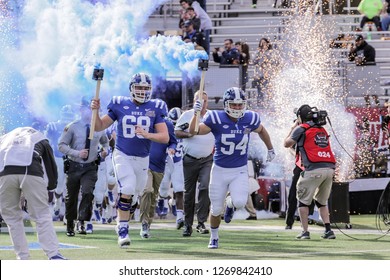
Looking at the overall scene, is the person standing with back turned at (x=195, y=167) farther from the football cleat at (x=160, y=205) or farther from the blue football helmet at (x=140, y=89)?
the football cleat at (x=160, y=205)

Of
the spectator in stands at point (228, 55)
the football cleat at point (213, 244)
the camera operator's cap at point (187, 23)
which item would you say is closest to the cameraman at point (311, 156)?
the football cleat at point (213, 244)

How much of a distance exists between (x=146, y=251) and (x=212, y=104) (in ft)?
33.0

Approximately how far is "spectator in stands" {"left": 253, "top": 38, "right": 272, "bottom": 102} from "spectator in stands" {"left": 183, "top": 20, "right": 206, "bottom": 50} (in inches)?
46.5

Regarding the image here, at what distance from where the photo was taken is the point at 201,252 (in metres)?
13.0

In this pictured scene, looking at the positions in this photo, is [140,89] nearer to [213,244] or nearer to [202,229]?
[213,244]

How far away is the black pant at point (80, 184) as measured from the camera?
1633 cm

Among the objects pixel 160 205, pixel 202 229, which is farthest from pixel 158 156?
pixel 160 205

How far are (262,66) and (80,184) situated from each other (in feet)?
29.5

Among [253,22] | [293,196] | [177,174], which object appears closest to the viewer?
[293,196]

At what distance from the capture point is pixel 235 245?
14266 mm

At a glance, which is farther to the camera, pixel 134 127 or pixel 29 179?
pixel 134 127

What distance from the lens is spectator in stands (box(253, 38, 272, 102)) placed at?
945 inches
